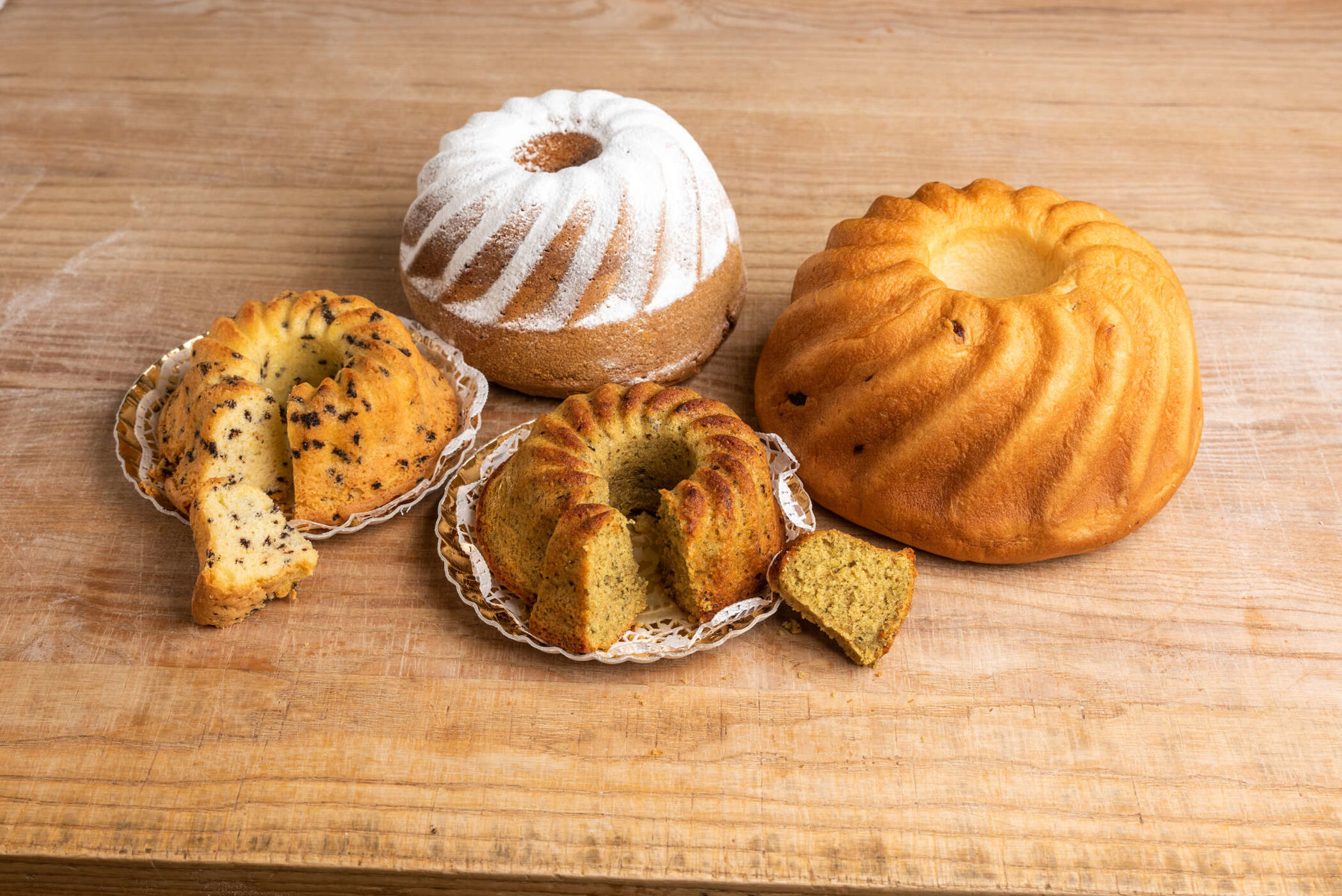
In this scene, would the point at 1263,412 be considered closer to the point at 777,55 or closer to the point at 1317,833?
the point at 1317,833

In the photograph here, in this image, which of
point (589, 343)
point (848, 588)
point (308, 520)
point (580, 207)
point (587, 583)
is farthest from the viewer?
point (589, 343)

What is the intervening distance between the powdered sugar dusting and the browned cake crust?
2cm

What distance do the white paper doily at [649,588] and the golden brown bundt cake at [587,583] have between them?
0.03 meters

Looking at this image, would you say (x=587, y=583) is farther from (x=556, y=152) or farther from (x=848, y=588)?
(x=556, y=152)

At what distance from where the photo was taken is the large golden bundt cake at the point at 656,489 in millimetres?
1875

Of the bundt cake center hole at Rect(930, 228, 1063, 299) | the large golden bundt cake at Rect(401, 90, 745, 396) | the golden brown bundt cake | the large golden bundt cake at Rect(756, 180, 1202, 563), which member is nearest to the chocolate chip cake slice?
the golden brown bundt cake

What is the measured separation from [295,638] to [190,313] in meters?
1.08

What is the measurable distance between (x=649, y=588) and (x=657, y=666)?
0.48 feet

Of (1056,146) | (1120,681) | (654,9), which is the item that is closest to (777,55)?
(654,9)

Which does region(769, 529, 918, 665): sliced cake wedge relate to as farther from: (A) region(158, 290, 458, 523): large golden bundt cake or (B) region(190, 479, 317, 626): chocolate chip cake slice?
(B) region(190, 479, 317, 626): chocolate chip cake slice

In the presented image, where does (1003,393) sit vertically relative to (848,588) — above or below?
above

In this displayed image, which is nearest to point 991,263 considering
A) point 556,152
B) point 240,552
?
point 556,152

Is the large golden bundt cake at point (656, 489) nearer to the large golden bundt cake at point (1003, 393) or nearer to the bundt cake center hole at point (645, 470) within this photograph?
the bundt cake center hole at point (645, 470)

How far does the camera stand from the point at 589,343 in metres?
2.26
